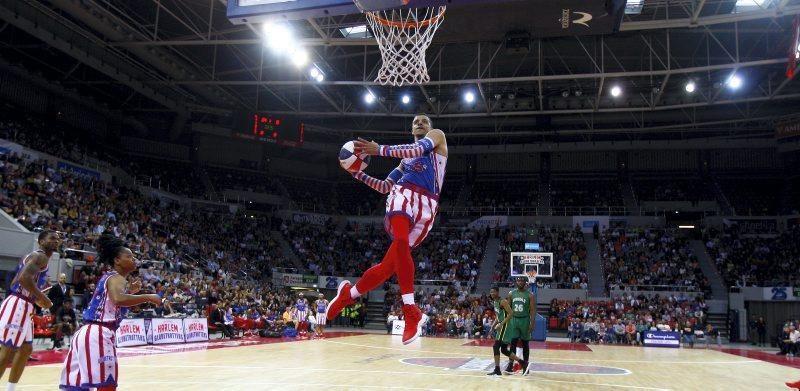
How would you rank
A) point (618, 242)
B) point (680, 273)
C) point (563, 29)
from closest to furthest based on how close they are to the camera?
point (563, 29)
point (680, 273)
point (618, 242)

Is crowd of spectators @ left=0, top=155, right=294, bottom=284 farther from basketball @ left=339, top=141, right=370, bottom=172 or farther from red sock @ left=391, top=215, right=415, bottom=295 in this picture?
Result: red sock @ left=391, top=215, right=415, bottom=295

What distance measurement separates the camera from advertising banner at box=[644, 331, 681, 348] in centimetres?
2403

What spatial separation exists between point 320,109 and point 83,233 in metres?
17.2

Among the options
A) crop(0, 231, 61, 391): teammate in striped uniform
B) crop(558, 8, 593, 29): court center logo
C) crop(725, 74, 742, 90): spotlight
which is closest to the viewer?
crop(0, 231, 61, 391): teammate in striped uniform

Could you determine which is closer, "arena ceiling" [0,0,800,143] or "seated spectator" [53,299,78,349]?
"seated spectator" [53,299,78,349]

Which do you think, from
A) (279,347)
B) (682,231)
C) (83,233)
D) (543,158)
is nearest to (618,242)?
(682,231)

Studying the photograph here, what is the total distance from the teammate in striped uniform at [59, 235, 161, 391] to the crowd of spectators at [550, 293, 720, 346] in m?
23.1

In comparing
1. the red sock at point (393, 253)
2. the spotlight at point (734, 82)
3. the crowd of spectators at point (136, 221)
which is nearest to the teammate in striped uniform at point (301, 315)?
the crowd of spectators at point (136, 221)

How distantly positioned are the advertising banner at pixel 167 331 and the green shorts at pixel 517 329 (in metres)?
9.50

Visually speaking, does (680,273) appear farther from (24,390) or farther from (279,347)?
(24,390)

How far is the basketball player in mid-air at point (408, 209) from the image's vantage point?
411 cm

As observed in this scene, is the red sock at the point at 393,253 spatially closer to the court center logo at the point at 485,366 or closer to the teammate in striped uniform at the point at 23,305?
the teammate in striped uniform at the point at 23,305

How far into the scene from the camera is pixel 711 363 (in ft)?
52.6

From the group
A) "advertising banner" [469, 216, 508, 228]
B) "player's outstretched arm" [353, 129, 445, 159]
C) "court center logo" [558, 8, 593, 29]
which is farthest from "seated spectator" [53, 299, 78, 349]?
"advertising banner" [469, 216, 508, 228]
